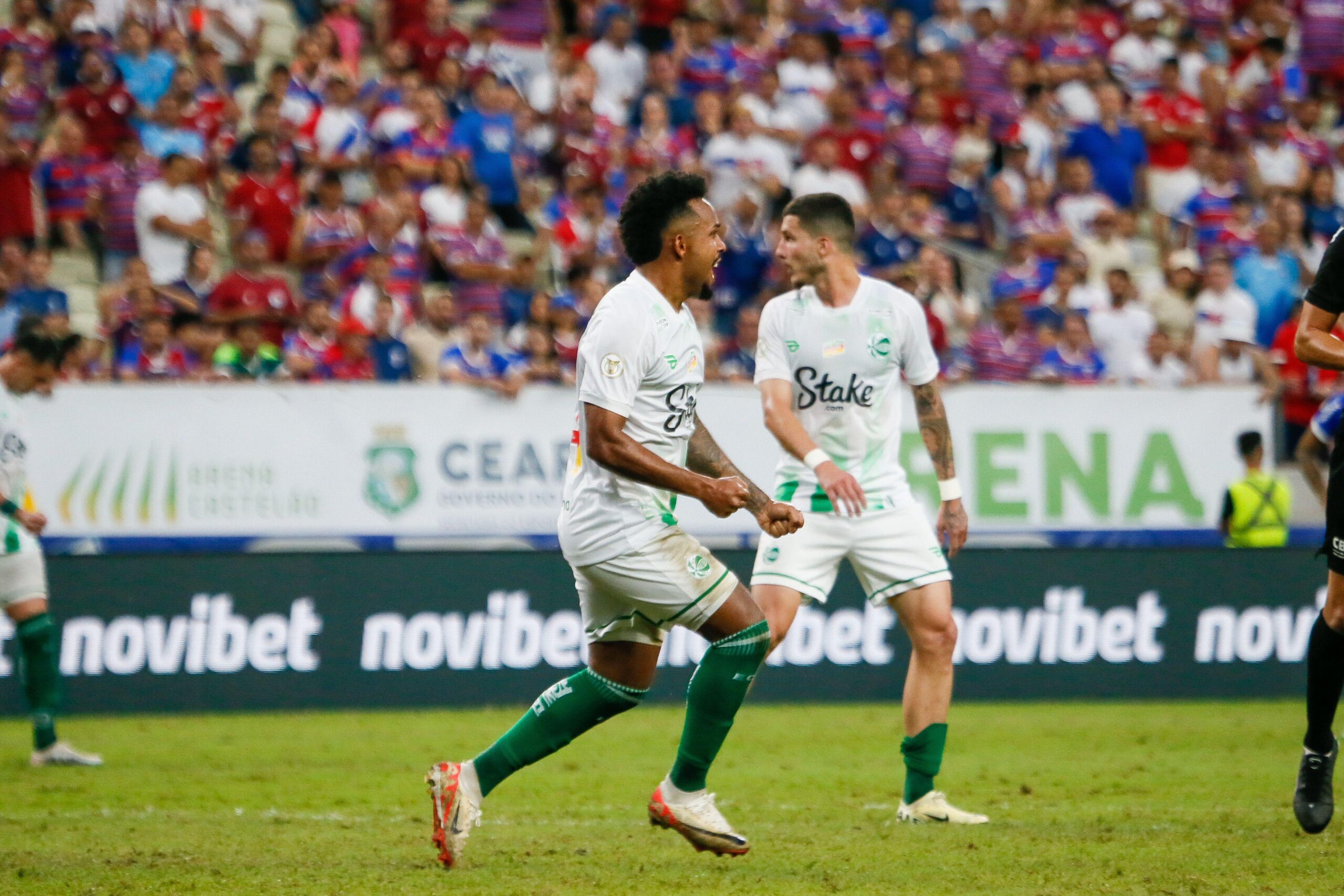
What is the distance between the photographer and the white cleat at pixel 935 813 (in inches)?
274

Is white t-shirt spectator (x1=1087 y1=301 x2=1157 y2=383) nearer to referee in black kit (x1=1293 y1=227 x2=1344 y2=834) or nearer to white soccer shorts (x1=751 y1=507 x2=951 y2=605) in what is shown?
white soccer shorts (x1=751 y1=507 x2=951 y2=605)

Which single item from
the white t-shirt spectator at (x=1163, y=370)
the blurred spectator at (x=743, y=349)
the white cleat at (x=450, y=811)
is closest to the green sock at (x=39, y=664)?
the white cleat at (x=450, y=811)

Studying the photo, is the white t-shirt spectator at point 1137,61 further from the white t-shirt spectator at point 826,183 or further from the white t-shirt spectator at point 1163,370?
the white t-shirt spectator at point 1163,370

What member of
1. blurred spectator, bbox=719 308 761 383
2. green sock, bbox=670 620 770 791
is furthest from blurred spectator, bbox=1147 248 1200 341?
green sock, bbox=670 620 770 791

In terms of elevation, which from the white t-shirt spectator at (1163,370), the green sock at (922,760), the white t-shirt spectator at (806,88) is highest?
the white t-shirt spectator at (806,88)

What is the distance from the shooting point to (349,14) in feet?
56.9

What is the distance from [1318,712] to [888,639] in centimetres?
568

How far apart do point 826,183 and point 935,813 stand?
424 inches

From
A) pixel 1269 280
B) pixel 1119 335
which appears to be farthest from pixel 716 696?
pixel 1269 280

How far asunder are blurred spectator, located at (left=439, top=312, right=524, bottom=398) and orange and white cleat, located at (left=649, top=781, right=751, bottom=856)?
316 inches

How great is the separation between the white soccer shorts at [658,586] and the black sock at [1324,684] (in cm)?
241

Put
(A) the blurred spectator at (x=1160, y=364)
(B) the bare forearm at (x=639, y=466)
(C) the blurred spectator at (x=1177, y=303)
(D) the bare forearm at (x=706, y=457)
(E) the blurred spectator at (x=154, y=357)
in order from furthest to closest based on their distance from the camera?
(C) the blurred spectator at (x=1177, y=303) → (A) the blurred spectator at (x=1160, y=364) → (E) the blurred spectator at (x=154, y=357) → (D) the bare forearm at (x=706, y=457) → (B) the bare forearm at (x=639, y=466)

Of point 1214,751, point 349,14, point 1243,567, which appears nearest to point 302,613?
point 1214,751

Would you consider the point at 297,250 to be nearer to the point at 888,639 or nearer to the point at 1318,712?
the point at 888,639
